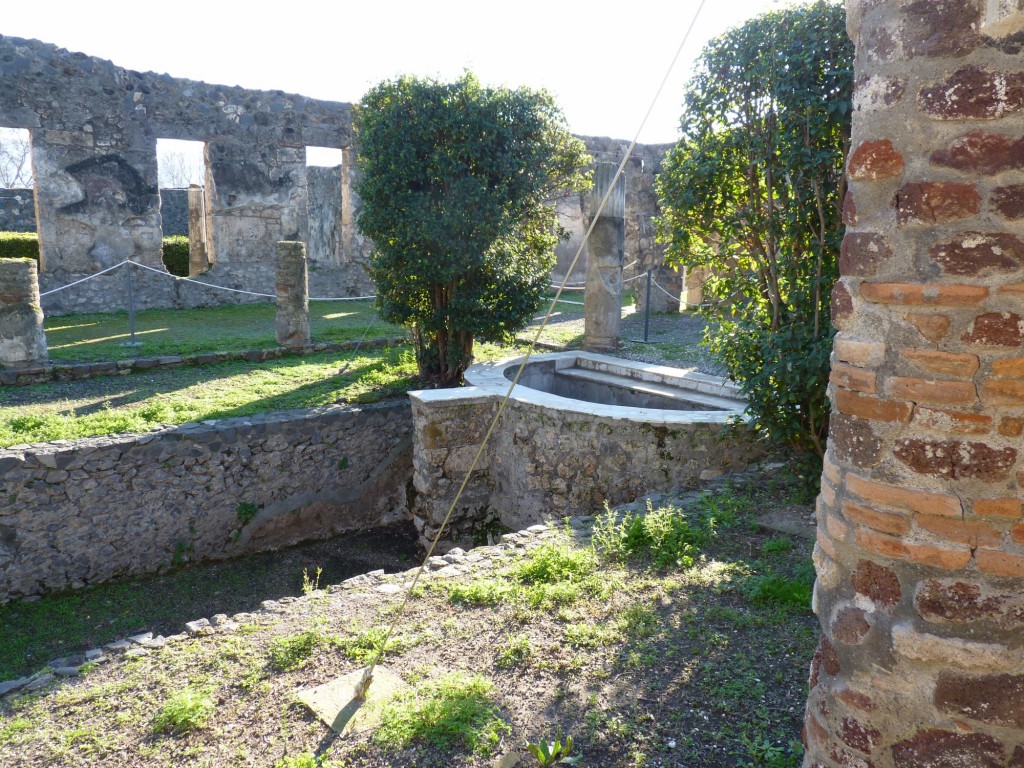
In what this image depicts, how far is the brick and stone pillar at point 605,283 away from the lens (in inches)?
405

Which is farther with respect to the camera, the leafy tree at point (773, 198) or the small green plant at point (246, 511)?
the small green plant at point (246, 511)

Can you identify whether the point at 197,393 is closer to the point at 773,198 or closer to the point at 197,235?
the point at 773,198

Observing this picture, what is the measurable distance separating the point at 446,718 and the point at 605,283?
26.1 ft

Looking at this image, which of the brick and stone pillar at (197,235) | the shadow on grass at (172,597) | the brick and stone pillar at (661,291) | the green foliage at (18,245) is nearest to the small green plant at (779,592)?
the shadow on grass at (172,597)

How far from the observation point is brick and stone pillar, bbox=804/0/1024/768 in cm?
182

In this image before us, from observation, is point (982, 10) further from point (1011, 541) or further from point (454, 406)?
point (454, 406)

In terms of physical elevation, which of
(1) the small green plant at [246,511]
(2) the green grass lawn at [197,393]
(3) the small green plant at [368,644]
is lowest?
(1) the small green plant at [246,511]

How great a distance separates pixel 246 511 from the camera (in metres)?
7.16

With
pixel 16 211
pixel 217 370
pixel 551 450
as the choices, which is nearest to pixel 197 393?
pixel 217 370

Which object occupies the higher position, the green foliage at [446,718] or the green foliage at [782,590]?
the green foliage at [782,590]

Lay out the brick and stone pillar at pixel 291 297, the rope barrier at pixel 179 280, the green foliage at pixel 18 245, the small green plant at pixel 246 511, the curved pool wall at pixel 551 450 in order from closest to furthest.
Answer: the curved pool wall at pixel 551 450, the small green plant at pixel 246 511, the brick and stone pillar at pixel 291 297, the rope barrier at pixel 179 280, the green foliage at pixel 18 245

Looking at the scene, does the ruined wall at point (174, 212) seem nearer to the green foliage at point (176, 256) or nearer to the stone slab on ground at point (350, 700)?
the green foliage at point (176, 256)

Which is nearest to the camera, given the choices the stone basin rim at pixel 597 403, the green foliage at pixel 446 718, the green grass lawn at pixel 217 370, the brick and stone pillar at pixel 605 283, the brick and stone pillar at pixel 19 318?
the green foliage at pixel 446 718

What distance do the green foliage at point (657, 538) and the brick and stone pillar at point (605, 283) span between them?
18.6 feet
